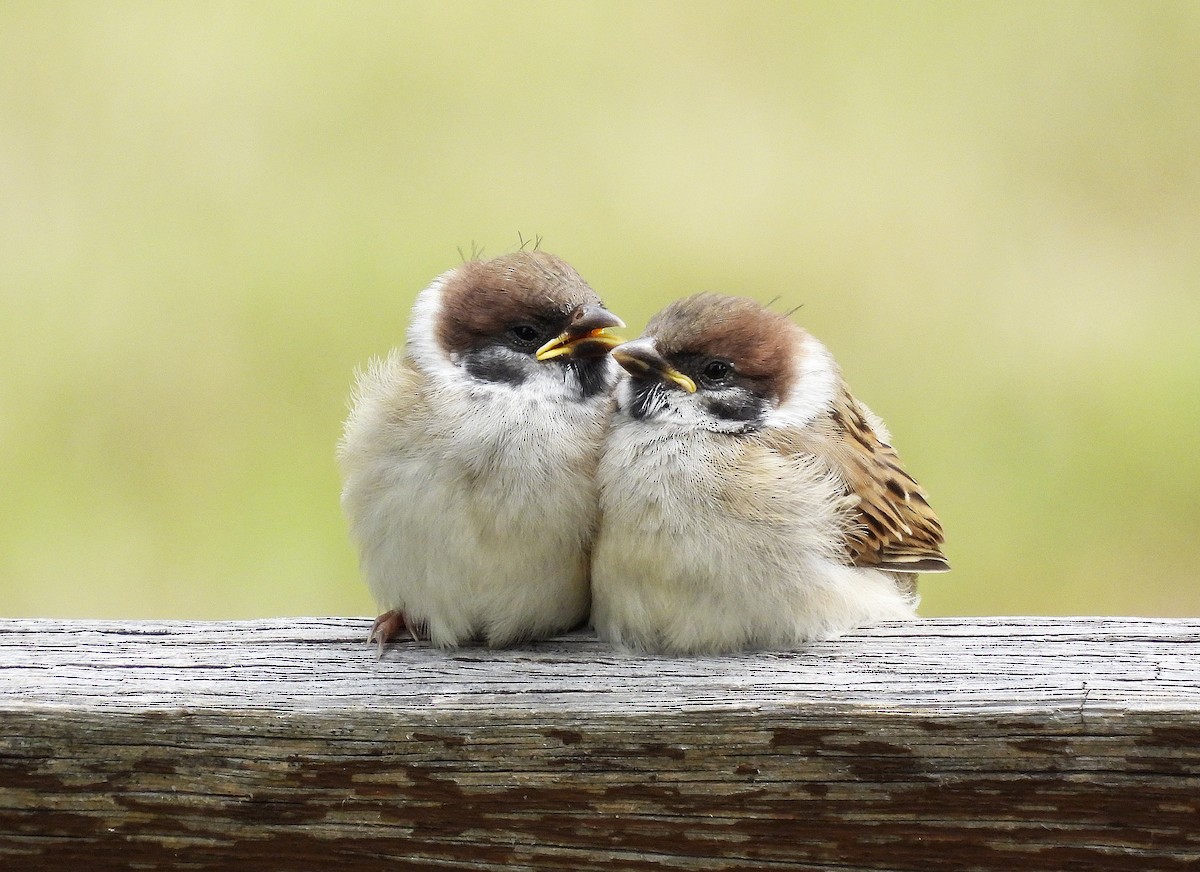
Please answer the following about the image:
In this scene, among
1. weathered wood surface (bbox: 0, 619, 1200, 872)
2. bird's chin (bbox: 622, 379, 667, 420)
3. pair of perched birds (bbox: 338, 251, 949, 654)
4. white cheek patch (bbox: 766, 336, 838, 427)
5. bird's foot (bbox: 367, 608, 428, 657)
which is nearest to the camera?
weathered wood surface (bbox: 0, 619, 1200, 872)

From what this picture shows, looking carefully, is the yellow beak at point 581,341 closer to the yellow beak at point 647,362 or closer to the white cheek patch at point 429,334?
the yellow beak at point 647,362

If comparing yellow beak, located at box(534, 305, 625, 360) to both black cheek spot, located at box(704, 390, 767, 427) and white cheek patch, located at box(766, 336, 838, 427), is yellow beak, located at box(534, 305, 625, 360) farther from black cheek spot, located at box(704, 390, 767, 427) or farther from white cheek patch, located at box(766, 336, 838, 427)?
white cheek patch, located at box(766, 336, 838, 427)

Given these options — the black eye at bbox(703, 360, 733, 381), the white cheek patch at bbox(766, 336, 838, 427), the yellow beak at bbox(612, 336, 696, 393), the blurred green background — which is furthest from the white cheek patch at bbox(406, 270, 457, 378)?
the blurred green background

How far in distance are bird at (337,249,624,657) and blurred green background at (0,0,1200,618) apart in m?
1.88

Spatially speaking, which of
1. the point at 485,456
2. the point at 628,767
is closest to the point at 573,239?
the point at 485,456

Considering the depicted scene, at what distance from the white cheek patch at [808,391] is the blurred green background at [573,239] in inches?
65.0

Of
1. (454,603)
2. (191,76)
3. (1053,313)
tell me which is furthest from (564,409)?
(191,76)

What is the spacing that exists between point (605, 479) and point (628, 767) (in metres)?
0.84

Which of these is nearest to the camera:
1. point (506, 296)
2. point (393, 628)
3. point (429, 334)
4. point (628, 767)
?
point (628, 767)

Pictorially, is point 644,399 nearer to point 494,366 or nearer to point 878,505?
point 494,366

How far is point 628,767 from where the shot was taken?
2188mm

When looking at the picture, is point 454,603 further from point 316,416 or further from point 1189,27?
point 1189,27

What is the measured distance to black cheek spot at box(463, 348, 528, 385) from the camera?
9.96 feet

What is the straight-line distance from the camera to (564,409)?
10.0ft
